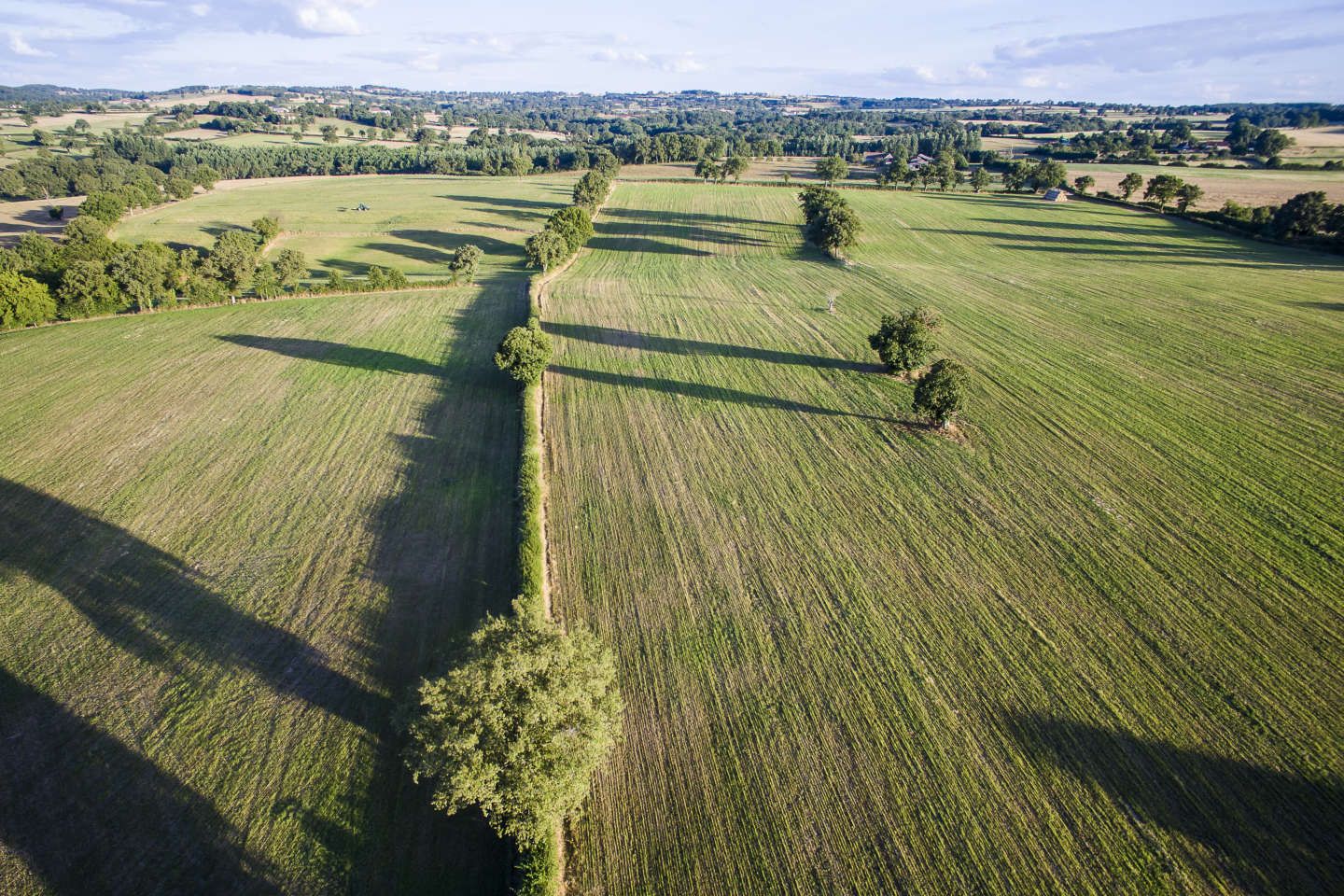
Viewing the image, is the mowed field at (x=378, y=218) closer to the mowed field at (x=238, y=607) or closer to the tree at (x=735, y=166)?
Result: the tree at (x=735, y=166)

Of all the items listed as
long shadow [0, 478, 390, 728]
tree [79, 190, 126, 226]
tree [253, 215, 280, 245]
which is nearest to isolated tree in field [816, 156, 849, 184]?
tree [253, 215, 280, 245]

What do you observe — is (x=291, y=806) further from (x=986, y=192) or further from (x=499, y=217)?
(x=986, y=192)

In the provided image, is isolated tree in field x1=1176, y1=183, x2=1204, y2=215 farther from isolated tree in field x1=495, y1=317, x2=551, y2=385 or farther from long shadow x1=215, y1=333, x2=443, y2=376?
long shadow x1=215, y1=333, x2=443, y2=376

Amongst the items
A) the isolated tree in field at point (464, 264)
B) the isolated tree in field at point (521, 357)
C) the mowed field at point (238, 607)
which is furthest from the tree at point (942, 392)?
the isolated tree in field at point (464, 264)

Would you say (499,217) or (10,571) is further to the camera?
(499,217)

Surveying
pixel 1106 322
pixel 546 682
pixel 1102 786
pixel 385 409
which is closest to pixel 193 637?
pixel 546 682

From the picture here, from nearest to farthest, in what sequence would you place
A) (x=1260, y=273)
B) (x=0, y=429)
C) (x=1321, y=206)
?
1. (x=0, y=429)
2. (x=1260, y=273)
3. (x=1321, y=206)
